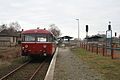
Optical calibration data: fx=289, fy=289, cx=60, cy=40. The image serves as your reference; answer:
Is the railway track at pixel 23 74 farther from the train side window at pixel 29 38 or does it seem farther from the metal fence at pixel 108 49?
the metal fence at pixel 108 49

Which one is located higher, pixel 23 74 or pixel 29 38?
pixel 29 38

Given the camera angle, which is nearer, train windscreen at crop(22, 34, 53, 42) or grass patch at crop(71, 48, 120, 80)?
grass patch at crop(71, 48, 120, 80)

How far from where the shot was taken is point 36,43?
23.7m

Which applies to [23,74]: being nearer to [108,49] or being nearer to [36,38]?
[36,38]

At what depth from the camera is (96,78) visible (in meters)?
12.8

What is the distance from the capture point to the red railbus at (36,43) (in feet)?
77.7

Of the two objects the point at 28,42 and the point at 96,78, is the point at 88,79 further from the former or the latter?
the point at 28,42

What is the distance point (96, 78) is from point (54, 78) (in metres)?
1.88

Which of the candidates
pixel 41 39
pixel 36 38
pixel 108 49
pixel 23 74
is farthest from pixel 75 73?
pixel 108 49


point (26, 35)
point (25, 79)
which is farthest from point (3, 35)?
point (25, 79)

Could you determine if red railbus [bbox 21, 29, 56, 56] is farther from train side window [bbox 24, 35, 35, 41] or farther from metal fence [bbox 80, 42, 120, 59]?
metal fence [bbox 80, 42, 120, 59]

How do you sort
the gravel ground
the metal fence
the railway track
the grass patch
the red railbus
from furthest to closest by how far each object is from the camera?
the red railbus < the metal fence < the railway track < the grass patch < the gravel ground

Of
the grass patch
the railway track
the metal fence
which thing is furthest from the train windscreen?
the metal fence

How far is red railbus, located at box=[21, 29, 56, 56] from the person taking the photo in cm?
2369
